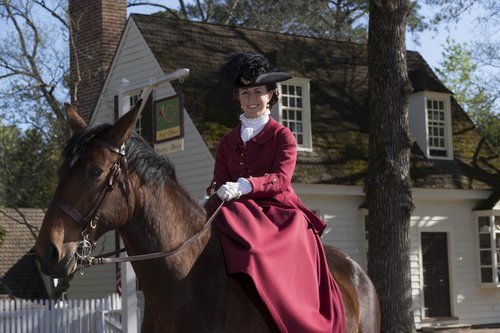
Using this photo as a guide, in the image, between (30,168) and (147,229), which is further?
(30,168)

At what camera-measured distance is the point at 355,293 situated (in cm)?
661

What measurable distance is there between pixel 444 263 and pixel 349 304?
56.8 feet

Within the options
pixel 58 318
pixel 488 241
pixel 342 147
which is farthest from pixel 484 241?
pixel 58 318

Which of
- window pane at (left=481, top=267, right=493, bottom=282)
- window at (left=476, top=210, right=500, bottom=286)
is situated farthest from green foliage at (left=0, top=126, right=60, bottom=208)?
window pane at (left=481, top=267, right=493, bottom=282)

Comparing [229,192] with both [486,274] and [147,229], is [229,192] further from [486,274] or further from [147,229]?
[486,274]

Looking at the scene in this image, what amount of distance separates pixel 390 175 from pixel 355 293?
6447 millimetres

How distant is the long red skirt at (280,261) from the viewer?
507 centimetres

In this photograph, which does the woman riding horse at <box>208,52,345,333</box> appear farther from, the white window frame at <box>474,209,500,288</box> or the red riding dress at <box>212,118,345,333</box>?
the white window frame at <box>474,209,500,288</box>

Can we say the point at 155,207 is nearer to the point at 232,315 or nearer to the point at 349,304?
the point at 232,315

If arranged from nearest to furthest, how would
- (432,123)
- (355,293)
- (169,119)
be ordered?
(355,293) → (169,119) → (432,123)

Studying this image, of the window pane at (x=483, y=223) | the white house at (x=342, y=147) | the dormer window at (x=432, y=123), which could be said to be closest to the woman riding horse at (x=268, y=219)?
the white house at (x=342, y=147)

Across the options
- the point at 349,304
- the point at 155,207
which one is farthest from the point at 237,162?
the point at 349,304

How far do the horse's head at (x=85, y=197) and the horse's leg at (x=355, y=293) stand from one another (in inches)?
87.6

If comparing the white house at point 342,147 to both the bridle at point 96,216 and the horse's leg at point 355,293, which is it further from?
the bridle at point 96,216
